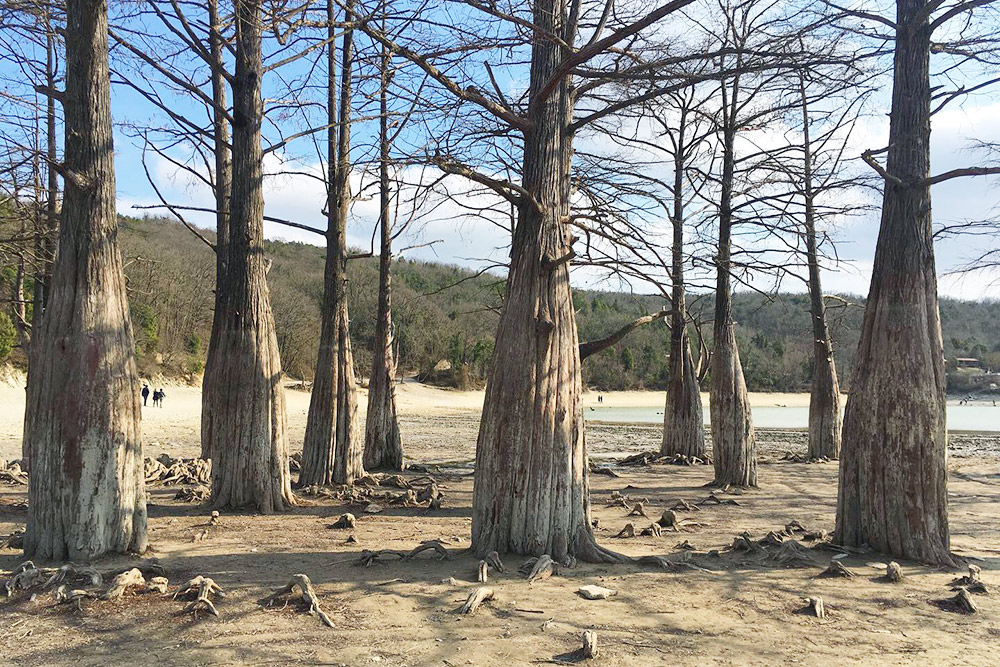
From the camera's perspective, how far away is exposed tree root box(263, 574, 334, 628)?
16.0ft

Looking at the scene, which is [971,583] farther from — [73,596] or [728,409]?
[73,596]

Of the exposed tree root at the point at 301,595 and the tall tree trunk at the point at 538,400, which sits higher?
the tall tree trunk at the point at 538,400

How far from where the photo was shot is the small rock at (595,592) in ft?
17.5

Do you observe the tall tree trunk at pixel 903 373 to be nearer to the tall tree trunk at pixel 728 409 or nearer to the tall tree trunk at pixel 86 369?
the tall tree trunk at pixel 728 409

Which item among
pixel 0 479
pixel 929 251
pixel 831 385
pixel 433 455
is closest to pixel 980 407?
pixel 831 385

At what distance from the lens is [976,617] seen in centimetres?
520

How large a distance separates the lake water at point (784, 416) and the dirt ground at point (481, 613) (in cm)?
2727

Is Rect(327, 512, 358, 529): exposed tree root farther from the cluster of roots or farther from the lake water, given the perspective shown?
the lake water

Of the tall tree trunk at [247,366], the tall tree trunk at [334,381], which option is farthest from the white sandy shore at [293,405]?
the tall tree trunk at [247,366]

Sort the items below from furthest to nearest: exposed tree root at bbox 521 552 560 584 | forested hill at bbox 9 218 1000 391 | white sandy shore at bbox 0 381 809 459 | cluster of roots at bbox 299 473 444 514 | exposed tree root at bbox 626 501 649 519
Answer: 1. forested hill at bbox 9 218 1000 391
2. white sandy shore at bbox 0 381 809 459
3. cluster of roots at bbox 299 473 444 514
4. exposed tree root at bbox 626 501 649 519
5. exposed tree root at bbox 521 552 560 584

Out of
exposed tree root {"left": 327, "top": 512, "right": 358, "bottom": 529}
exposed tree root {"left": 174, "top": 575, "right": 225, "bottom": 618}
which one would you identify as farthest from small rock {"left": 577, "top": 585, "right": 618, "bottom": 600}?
exposed tree root {"left": 327, "top": 512, "right": 358, "bottom": 529}

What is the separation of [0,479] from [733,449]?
Answer: 1180 centimetres

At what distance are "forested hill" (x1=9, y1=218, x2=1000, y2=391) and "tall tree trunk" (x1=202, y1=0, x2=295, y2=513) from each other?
57.5 feet

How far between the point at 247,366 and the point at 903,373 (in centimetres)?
719
